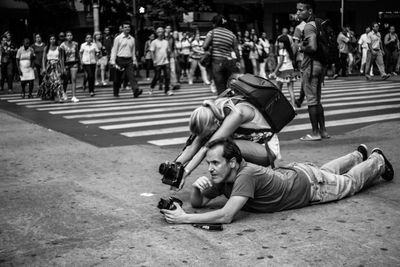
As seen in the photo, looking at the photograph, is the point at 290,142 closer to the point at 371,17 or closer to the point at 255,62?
the point at 255,62

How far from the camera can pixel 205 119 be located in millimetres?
4664

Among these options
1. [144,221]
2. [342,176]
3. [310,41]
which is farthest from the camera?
[310,41]

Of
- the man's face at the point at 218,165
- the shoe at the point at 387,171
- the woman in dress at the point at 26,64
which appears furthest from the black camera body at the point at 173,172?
the woman in dress at the point at 26,64

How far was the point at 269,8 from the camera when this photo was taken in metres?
36.3

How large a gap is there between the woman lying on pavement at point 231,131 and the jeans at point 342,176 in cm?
33

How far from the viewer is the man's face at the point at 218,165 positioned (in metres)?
4.32

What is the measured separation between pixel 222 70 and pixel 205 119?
5877 mm

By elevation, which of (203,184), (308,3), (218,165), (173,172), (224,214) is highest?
(308,3)

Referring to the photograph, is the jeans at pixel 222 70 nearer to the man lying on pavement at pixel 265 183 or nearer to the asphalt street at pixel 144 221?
the asphalt street at pixel 144 221

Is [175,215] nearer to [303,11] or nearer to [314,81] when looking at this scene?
[314,81]

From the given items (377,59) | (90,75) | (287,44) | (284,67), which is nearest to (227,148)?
(287,44)

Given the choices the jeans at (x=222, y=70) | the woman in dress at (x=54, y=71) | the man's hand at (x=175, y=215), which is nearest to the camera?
the man's hand at (x=175, y=215)

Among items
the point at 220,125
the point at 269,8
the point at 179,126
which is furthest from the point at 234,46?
the point at 269,8

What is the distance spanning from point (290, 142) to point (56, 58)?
879 centimetres
